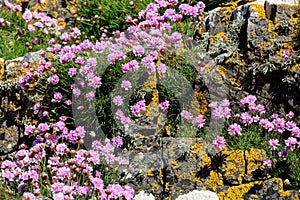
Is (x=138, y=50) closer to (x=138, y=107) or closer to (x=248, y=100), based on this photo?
(x=138, y=107)

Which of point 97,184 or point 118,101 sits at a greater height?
point 118,101

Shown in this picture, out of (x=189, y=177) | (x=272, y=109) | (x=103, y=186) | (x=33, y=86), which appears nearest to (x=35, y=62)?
(x=33, y=86)

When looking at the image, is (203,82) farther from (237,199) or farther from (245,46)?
(237,199)

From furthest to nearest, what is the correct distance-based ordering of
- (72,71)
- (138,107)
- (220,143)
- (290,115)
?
(72,71), (138,107), (290,115), (220,143)

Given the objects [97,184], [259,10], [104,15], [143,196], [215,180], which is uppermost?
[259,10]

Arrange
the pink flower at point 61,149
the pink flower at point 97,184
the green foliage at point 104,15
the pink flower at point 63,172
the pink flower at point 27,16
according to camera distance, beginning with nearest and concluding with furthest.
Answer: the pink flower at point 97,184
the pink flower at point 63,172
the pink flower at point 61,149
the green foliage at point 104,15
the pink flower at point 27,16

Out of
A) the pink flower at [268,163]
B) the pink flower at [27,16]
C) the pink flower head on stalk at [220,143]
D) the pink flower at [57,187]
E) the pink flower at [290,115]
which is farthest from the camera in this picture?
the pink flower at [27,16]

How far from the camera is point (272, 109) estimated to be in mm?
5535

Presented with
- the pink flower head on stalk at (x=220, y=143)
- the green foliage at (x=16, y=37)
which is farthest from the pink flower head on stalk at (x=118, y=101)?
the green foliage at (x=16, y=37)

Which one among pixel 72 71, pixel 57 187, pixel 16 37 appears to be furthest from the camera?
pixel 16 37

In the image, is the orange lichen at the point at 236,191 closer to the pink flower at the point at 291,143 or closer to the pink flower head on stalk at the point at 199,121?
the pink flower at the point at 291,143

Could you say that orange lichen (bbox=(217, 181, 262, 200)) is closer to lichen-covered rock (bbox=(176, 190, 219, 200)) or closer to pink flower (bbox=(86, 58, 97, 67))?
lichen-covered rock (bbox=(176, 190, 219, 200))

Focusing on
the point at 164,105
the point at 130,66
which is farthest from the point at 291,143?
the point at 130,66

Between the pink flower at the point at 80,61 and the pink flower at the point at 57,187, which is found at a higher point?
the pink flower at the point at 80,61
